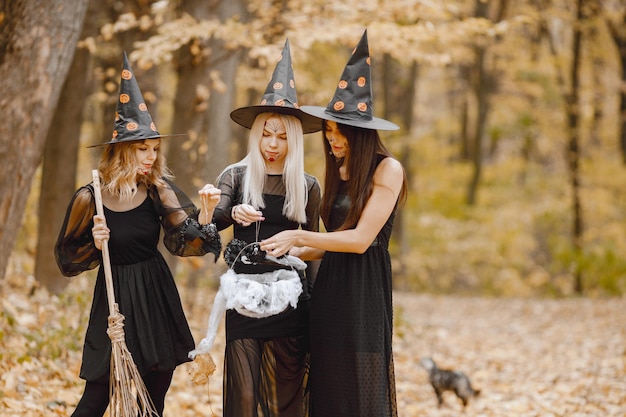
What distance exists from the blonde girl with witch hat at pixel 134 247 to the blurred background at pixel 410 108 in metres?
0.95

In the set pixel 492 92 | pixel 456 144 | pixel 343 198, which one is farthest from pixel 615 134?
pixel 343 198

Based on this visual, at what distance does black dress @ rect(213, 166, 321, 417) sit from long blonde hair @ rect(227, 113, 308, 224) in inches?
2.2

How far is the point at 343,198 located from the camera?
4.07 metres

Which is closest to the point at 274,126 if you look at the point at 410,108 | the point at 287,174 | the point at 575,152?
the point at 287,174

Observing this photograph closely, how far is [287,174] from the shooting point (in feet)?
13.5

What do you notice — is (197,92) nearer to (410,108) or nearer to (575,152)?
(410,108)

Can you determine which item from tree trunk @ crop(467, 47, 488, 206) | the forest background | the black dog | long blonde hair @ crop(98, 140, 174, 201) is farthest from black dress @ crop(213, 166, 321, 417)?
tree trunk @ crop(467, 47, 488, 206)

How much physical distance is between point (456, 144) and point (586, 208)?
9.23 meters

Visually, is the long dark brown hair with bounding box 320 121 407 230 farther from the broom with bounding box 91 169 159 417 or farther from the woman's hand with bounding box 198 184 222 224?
the broom with bounding box 91 169 159 417

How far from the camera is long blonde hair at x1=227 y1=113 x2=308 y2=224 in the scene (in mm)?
4117

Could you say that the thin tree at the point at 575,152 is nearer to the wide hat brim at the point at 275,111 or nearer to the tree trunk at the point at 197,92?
the tree trunk at the point at 197,92

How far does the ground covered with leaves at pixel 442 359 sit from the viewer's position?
221 inches

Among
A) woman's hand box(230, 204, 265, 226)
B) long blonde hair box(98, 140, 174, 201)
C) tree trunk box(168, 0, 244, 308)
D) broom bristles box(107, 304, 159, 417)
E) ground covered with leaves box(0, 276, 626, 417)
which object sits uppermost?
tree trunk box(168, 0, 244, 308)

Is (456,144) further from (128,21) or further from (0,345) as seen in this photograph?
(0,345)
